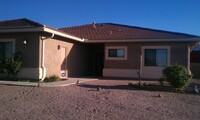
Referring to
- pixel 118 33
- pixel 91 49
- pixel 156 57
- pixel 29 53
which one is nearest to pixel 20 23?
pixel 29 53

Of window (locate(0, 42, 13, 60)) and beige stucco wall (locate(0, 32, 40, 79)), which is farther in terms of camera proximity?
window (locate(0, 42, 13, 60))

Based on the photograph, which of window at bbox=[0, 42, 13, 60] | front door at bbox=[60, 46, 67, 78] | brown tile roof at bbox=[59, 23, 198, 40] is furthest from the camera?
brown tile roof at bbox=[59, 23, 198, 40]

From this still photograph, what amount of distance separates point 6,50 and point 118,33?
974 centimetres

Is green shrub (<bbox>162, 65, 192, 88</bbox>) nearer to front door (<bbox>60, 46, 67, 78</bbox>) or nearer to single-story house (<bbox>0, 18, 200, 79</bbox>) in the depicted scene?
single-story house (<bbox>0, 18, 200, 79</bbox>)

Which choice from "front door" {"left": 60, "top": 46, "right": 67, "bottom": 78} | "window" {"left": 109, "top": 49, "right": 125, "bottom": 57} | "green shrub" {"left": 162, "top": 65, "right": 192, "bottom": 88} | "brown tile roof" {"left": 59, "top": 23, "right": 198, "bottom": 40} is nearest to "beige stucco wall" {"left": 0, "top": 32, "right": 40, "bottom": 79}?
"front door" {"left": 60, "top": 46, "right": 67, "bottom": 78}

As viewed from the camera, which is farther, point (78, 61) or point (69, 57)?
point (78, 61)

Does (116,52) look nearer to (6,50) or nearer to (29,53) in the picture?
(29,53)

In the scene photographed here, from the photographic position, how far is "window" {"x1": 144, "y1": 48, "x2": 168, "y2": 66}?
19766mm

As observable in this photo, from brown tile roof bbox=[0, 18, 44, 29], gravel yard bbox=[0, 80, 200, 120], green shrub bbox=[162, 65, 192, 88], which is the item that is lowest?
gravel yard bbox=[0, 80, 200, 120]

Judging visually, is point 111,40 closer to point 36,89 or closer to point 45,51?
point 45,51

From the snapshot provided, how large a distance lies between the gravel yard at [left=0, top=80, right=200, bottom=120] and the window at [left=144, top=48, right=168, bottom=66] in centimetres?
803

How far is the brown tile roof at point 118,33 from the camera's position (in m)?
20.0

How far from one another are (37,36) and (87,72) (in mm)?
8679

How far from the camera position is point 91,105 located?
366 inches
